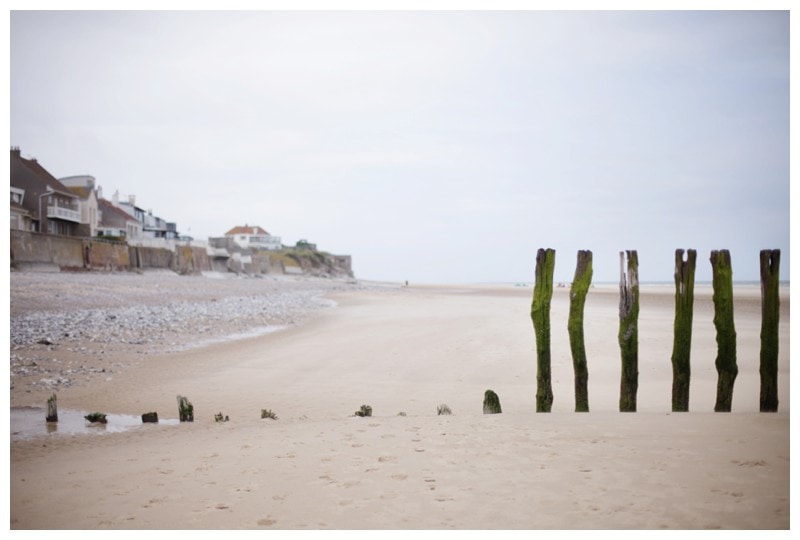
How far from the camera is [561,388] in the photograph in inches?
323

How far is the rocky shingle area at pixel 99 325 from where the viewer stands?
8719 mm

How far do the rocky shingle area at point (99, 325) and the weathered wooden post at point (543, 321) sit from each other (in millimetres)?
6518

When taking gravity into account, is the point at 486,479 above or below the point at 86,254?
below

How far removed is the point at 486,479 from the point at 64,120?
679cm

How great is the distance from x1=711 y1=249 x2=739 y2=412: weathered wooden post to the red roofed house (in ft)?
280

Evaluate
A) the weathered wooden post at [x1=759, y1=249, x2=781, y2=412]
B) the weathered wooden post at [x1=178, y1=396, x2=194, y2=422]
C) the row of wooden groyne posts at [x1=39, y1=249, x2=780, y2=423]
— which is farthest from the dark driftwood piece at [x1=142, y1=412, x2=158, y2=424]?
the weathered wooden post at [x1=759, y1=249, x2=781, y2=412]

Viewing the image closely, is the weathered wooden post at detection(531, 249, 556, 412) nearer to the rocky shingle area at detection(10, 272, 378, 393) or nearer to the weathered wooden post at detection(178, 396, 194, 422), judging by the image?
the weathered wooden post at detection(178, 396, 194, 422)

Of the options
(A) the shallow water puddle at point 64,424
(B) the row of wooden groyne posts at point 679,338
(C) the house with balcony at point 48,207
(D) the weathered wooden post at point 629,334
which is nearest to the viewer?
(A) the shallow water puddle at point 64,424

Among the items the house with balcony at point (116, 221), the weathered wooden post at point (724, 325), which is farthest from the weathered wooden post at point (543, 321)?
the house with balcony at point (116, 221)

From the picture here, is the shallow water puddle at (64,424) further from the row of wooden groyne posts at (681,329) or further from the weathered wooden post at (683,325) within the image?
the weathered wooden post at (683,325)

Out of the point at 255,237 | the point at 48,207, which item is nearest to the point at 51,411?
the point at 48,207

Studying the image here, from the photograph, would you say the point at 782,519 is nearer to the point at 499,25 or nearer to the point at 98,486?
the point at 98,486
